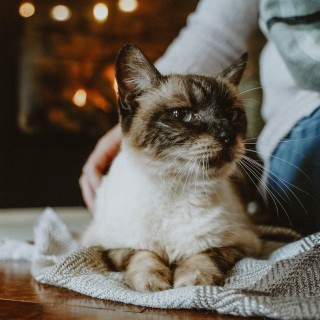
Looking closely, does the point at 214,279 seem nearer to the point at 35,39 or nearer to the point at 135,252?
the point at 135,252

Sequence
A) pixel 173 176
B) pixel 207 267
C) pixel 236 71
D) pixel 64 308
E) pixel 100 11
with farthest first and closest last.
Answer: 1. pixel 100 11
2. pixel 236 71
3. pixel 173 176
4. pixel 207 267
5. pixel 64 308

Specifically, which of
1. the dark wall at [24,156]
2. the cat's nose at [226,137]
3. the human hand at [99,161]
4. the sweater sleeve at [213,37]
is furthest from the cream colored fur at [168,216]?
the dark wall at [24,156]

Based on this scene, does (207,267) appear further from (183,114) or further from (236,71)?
(236,71)

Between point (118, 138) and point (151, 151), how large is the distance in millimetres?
357

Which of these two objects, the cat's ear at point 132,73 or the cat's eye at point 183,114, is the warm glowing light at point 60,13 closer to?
the cat's ear at point 132,73

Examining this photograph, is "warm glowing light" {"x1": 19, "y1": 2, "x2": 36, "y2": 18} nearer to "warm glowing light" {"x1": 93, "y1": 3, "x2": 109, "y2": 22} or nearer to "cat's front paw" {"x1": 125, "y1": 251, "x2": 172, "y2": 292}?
"warm glowing light" {"x1": 93, "y1": 3, "x2": 109, "y2": 22}

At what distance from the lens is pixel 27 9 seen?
7.86 feet

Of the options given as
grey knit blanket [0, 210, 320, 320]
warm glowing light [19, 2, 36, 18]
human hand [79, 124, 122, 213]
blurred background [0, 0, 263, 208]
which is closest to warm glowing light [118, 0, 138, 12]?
blurred background [0, 0, 263, 208]

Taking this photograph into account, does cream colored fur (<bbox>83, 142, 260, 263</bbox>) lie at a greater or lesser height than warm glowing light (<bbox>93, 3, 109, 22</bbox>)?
lesser

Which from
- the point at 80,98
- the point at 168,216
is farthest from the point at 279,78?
the point at 80,98

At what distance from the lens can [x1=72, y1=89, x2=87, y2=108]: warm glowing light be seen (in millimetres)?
2521

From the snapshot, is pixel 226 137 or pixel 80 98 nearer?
pixel 226 137

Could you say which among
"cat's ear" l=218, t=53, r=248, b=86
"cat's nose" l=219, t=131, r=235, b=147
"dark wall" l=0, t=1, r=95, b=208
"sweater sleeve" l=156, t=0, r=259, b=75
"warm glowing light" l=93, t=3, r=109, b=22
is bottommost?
"dark wall" l=0, t=1, r=95, b=208

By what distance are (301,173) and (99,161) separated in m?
0.58
